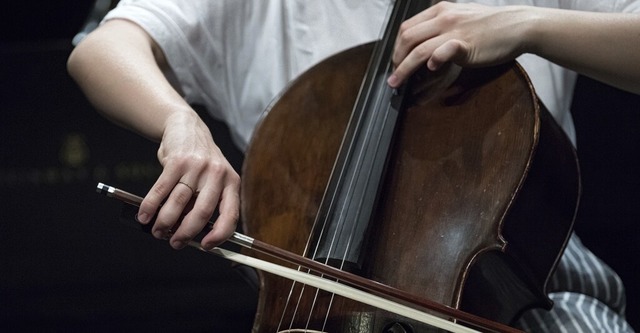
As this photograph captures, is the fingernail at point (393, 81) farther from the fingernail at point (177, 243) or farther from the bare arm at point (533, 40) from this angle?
the fingernail at point (177, 243)

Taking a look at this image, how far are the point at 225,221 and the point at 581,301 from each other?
1.51ft

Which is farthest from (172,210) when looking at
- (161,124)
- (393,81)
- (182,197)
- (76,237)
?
(76,237)

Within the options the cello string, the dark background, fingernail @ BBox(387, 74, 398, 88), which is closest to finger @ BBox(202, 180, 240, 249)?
the cello string

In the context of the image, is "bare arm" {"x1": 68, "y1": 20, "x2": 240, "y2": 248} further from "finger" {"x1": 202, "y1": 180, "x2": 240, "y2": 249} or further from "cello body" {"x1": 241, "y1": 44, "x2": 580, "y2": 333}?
"cello body" {"x1": 241, "y1": 44, "x2": 580, "y2": 333}

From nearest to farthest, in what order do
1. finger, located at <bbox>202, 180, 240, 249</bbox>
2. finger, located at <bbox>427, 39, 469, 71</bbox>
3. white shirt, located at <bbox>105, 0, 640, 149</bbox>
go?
1. finger, located at <bbox>202, 180, 240, 249</bbox>
2. finger, located at <bbox>427, 39, 469, 71</bbox>
3. white shirt, located at <bbox>105, 0, 640, 149</bbox>

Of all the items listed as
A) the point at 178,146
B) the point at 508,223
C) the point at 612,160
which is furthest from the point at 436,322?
the point at 612,160

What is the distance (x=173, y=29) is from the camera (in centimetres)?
117

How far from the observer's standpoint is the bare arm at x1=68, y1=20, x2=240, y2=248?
0.82 meters

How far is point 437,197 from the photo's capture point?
0.95m

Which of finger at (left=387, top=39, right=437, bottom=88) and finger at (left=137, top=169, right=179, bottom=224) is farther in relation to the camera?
finger at (left=387, top=39, right=437, bottom=88)

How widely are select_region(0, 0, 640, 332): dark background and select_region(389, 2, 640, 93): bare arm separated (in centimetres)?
88

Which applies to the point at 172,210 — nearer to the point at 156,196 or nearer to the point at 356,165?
the point at 156,196

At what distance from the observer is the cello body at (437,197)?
34.8 inches

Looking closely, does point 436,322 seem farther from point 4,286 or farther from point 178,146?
point 4,286
